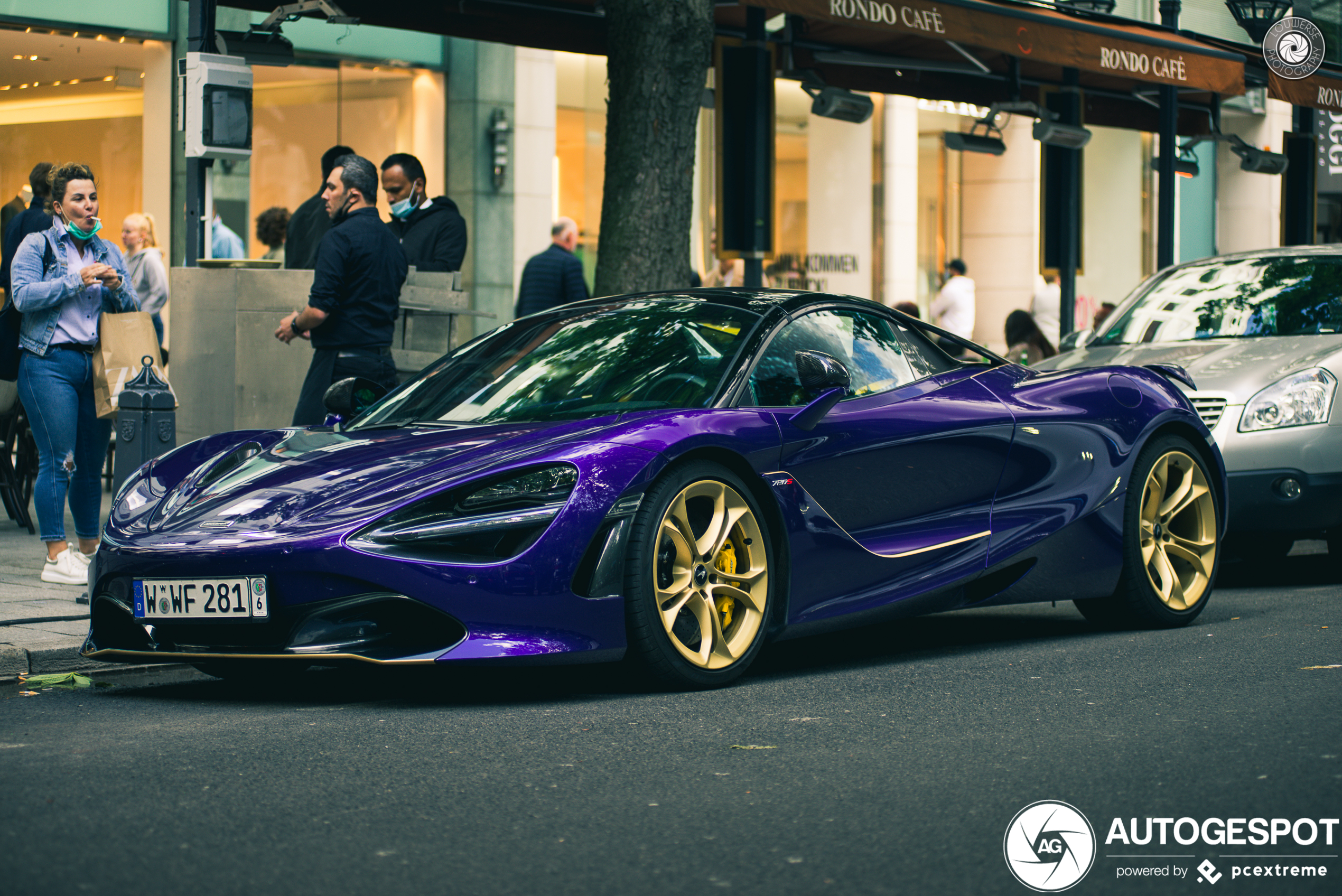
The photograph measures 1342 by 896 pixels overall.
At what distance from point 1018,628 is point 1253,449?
1.82 metres

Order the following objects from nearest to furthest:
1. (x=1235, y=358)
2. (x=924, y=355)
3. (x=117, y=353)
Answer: (x=924, y=355) → (x=117, y=353) → (x=1235, y=358)

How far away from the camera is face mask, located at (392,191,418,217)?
10.2m

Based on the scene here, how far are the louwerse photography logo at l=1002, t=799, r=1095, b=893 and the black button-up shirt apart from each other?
5059 mm

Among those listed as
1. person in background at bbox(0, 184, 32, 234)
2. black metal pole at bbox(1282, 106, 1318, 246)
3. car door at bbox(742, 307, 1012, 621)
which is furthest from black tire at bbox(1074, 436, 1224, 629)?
black metal pole at bbox(1282, 106, 1318, 246)

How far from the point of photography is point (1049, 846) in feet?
12.1

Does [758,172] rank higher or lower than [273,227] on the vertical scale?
higher

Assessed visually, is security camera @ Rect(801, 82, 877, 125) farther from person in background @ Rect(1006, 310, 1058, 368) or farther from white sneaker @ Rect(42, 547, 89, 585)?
white sneaker @ Rect(42, 547, 89, 585)

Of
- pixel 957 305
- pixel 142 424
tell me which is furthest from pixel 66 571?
pixel 957 305

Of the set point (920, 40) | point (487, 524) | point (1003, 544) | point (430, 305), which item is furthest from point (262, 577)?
point (920, 40)

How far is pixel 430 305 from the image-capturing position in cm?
989

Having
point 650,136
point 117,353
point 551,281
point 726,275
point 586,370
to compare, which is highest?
point 650,136

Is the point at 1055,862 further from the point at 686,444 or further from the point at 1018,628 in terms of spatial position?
the point at 1018,628

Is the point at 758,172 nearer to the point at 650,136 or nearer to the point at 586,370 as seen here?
the point at 650,136

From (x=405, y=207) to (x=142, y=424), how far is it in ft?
10.2
